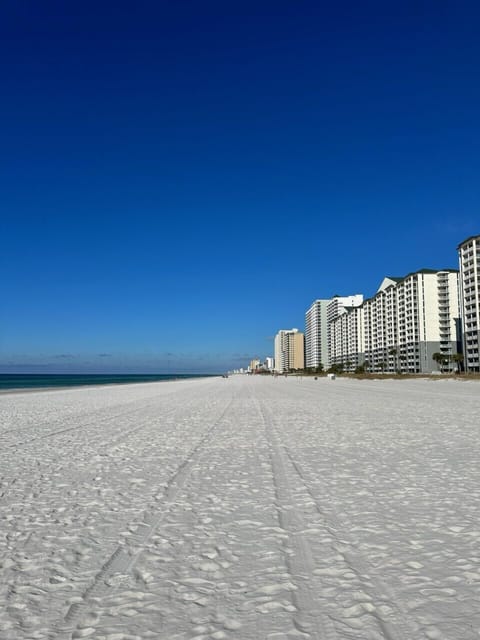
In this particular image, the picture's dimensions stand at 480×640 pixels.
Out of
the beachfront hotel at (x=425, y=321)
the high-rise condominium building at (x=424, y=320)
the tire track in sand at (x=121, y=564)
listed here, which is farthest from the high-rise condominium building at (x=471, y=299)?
the tire track in sand at (x=121, y=564)

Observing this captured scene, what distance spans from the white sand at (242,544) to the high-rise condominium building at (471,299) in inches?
4811

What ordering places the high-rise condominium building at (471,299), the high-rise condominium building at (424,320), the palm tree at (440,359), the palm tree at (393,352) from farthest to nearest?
the palm tree at (393,352) < the high-rise condominium building at (424,320) < the palm tree at (440,359) < the high-rise condominium building at (471,299)

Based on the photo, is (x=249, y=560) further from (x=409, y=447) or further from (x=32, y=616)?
(x=409, y=447)

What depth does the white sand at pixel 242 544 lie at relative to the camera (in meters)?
3.81

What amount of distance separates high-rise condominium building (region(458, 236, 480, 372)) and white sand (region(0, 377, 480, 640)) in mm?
122201

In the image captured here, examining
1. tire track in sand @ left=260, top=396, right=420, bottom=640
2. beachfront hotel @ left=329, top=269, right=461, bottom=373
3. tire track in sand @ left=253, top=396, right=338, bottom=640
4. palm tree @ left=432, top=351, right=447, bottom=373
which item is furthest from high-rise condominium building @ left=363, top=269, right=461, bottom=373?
tire track in sand @ left=260, top=396, right=420, bottom=640

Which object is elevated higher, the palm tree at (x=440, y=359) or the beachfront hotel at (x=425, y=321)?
the beachfront hotel at (x=425, y=321)

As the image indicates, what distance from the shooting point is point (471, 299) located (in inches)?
4938

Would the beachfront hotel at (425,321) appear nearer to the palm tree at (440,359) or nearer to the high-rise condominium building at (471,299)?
the palm tree at (440,359)

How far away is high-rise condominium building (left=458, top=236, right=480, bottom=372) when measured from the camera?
122438 millimetres

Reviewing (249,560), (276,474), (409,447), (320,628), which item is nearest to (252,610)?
(320,628)

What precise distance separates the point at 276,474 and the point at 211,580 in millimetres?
4661

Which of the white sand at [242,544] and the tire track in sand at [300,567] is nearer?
the tire track in sand at [300,567]

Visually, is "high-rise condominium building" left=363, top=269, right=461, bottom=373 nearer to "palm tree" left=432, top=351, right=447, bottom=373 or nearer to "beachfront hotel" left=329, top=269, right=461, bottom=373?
"beachfront hotel" left=329, top=269, right=461, bottom=373
